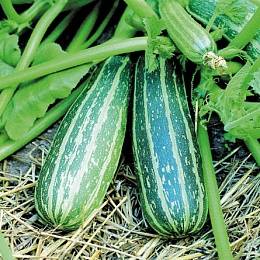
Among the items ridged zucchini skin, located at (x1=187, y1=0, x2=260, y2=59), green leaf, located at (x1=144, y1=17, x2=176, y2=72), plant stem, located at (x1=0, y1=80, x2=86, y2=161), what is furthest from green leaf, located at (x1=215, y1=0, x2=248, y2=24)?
plant stem, located at (x1=0, y1=80, x2=86, y2=161)

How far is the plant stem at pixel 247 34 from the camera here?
2490 millimetres

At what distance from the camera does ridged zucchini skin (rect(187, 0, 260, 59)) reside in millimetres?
2664

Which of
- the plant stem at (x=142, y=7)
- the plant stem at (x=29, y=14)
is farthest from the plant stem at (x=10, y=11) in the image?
the plant stem at (x=142, y=7)

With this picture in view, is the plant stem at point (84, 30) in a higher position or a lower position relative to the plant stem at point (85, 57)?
lower

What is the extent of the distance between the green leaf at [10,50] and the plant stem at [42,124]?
0.23 metres

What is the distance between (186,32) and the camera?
2.55 meters

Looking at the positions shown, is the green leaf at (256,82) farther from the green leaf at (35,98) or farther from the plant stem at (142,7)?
the green leaf at (35,98)

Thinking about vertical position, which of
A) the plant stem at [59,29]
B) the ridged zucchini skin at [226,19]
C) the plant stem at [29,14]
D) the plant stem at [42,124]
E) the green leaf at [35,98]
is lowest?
the plant stem at [42,124]

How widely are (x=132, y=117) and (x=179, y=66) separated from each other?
0.27m

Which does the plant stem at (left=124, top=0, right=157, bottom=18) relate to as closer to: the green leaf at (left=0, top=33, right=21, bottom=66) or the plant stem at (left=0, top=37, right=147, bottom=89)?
the plant stem at (left=0, top=37, right=147, bottom=89)

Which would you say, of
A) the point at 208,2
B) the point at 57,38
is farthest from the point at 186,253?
the point at 57,38

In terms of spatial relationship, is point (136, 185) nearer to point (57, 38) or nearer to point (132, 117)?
point (132, 117)

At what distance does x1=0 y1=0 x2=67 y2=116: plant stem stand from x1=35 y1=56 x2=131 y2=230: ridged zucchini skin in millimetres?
225

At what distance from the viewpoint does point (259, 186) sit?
265cm
